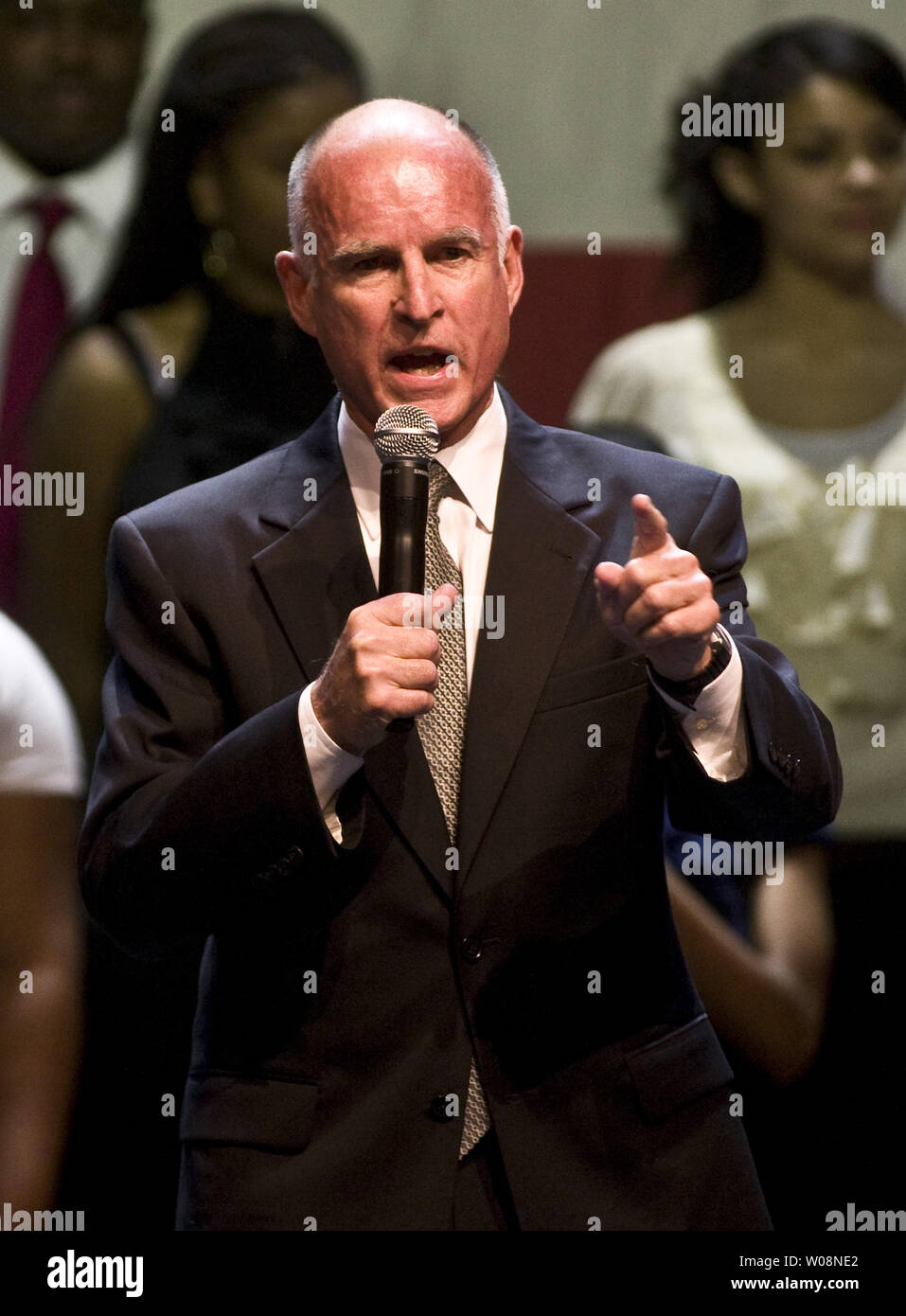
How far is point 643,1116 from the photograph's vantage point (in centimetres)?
166

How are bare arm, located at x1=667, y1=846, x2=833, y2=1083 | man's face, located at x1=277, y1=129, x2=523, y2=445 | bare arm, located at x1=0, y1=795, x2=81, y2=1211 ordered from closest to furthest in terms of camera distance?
man's face, located at x1=277, y1=129, x2=523, y2=445, bare arm, located at x1=0, y1=795, x2=81, y2=1211, bare arm, located at x1=667, y1=846, x2=833, y2=1083

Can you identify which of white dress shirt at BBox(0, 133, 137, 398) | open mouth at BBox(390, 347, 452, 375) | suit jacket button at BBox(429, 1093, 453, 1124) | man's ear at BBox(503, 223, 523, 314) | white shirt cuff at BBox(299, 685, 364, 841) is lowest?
suit jacket button at BBox(429, 1093, 453, 1124)

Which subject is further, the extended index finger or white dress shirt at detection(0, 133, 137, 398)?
white dress shirt at detection(0, 133, 137, 398)

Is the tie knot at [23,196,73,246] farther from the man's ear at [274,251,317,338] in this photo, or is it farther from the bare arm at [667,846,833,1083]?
the bare arm at [667,846,833,1083]

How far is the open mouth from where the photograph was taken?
5.58 ft

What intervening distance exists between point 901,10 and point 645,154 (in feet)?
1.82

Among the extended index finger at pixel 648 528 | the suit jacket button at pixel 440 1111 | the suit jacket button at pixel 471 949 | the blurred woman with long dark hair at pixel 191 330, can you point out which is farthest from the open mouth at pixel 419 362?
the blurred woman with long dark hair at pixel 191 330

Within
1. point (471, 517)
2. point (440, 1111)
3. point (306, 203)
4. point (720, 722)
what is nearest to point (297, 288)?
point (306, 203)

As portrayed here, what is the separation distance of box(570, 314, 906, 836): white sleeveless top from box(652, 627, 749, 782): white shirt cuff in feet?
5.68

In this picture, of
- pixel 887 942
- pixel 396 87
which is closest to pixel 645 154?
pixel 396 87

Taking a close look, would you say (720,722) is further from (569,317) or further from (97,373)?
(97,373)

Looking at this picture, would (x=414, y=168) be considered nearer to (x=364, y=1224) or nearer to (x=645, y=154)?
(x=364, y=1224)

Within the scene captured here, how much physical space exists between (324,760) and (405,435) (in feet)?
1.00

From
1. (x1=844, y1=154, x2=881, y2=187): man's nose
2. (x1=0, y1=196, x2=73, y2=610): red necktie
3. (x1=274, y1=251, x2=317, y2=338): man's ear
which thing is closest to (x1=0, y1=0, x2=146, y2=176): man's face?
(x1=0, y1=196, x2=73, y2=610): red necktie
